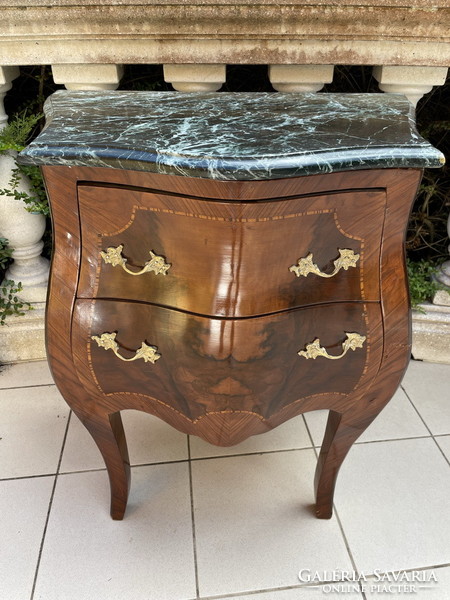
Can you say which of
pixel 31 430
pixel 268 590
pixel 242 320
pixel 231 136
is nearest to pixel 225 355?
pixel 242 320

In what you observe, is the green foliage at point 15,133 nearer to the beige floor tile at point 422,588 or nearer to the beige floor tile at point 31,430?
the beige floor tile at point 31,430

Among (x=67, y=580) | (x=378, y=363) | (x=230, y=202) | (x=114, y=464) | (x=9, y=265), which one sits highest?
(x=230, y=202)

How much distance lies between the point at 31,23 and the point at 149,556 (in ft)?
4.21

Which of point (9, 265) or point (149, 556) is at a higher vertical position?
point (9, 265)

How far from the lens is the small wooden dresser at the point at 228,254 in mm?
729

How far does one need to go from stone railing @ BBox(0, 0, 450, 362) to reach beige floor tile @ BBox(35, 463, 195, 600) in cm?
105

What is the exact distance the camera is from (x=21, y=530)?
1.26 m

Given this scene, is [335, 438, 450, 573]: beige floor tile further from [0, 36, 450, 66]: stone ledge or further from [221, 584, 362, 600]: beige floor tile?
[0, 36, 450, 66]: stone ledge

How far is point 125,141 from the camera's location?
75 cm

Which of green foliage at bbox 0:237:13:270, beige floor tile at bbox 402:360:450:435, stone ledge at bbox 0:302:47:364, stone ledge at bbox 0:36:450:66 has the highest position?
stone ledge at bbox 0:36:450:66

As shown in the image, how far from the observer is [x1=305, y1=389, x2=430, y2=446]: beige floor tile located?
4.98 feet

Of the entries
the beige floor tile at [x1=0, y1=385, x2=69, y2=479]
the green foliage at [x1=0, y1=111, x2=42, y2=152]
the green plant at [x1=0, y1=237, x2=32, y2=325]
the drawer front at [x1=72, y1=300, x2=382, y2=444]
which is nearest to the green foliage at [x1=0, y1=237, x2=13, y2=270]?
the green plant at [x1=0, y1=237, x2=32, y2=325]

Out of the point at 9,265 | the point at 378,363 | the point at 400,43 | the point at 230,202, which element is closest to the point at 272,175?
the point at 230,202

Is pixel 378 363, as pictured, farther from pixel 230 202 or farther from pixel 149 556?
pixel 149 556
